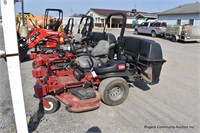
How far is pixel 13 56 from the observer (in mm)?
2355

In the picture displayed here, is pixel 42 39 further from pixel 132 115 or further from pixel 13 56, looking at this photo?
pixel 13 56

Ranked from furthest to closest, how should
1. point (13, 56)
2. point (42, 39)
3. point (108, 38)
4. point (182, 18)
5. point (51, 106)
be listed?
1. point (182, 18)
2. point (42, 39)
3. point (108, 38)
4. point (51, 106)
5. point (13, 56)

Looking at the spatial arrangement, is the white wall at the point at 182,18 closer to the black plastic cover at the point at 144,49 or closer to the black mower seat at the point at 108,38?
the black mower seat at the point at 108,38

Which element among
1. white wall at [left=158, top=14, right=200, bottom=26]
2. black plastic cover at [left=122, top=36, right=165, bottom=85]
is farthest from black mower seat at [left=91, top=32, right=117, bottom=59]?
white wall at [left=158, top=14, right=200, bottom=26]

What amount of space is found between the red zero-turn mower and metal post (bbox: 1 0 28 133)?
39.1 inches

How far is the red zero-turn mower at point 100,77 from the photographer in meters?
3.65

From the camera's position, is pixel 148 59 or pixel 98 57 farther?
pixel 98 57

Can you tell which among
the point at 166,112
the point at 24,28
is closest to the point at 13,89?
the point at 166,112

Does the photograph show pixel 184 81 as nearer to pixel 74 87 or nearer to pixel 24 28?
pixel 74 87

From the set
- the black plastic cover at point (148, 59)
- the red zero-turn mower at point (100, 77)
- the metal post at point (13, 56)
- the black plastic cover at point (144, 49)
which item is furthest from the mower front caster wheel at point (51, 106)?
the black plastic cover at point (144, 49)

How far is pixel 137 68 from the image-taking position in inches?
184

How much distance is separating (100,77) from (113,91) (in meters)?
0.43

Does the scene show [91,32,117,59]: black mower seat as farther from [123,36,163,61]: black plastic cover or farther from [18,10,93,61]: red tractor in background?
[18,10,93,61]: red tractor in background

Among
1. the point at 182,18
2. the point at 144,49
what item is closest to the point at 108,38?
the point at 144,49
